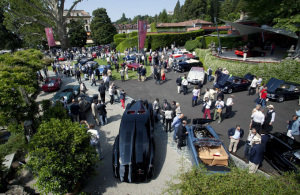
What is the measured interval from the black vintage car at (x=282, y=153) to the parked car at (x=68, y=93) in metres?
12.3

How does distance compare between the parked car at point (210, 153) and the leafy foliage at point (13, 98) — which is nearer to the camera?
the parked car at point (210, 153)

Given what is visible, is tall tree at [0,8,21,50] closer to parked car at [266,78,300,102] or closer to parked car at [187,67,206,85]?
parked car at [187,67,206,85]

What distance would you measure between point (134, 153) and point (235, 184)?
11.4 ft

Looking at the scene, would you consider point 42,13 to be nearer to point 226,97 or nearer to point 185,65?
point 185,65

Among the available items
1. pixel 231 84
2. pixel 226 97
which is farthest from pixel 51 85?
pixel 231 84

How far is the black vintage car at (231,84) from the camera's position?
13.7 metres

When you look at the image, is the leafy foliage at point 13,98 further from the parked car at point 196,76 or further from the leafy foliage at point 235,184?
the parked car at point 196,76

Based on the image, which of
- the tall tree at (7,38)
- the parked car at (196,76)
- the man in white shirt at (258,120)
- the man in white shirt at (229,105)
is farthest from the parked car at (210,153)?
the tall tree at (7,38)

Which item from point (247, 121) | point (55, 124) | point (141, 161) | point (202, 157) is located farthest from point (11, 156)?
point (247, 121)

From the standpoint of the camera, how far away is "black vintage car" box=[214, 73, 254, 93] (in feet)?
45.0

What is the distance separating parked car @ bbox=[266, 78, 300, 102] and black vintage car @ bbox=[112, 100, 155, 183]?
10238 millimetres

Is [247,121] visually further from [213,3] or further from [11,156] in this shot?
[213,3]

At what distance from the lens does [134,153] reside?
6.07 m

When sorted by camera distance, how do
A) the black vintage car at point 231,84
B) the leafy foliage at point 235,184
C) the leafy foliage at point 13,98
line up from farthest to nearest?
the black vintage car at point 231,84 → the leafy foliage at point 13,98 → the leafy foliage at point 235,184
